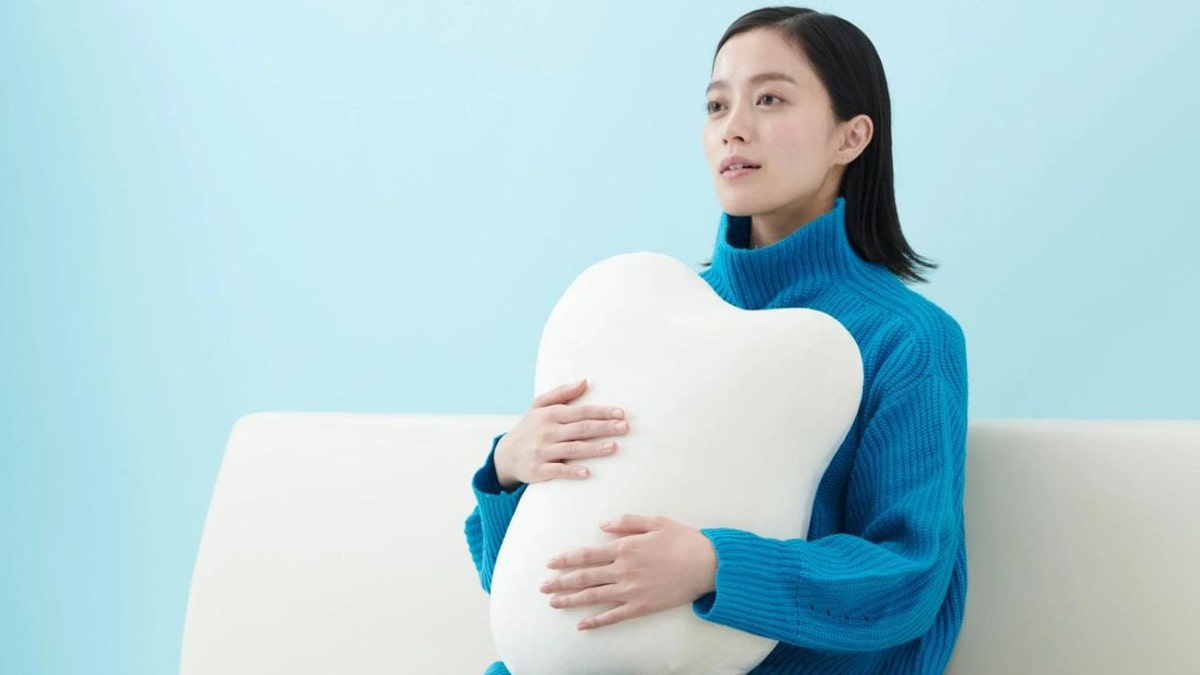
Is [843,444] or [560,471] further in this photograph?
[843,444]

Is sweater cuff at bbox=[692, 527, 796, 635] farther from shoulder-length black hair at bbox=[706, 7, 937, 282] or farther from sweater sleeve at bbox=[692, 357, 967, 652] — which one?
shoulder-length black hair at bbox=[706, 7, 937, 282]

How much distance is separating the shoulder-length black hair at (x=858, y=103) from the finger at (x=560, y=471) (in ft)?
1.45

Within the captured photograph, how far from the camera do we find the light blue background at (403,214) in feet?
5.22

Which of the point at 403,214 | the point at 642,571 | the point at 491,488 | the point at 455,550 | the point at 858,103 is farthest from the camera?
the point at 403,214

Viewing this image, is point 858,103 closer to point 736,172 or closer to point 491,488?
point 736,172

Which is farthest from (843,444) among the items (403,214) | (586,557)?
(403,214)

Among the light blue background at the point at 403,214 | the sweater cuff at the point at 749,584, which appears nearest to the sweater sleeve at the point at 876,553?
the sweater cuff at the point at 749,584

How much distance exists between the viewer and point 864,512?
120 centimetres

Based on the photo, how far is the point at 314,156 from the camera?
2322mm

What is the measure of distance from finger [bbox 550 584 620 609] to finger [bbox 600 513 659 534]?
4cm

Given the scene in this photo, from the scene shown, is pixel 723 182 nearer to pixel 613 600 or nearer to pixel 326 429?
pixel 613 600

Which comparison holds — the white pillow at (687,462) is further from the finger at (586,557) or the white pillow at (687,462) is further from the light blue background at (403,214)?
the light blue background at (403,214)

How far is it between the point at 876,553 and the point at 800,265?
1.08 feet

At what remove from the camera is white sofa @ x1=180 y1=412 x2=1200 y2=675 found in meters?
1.23
